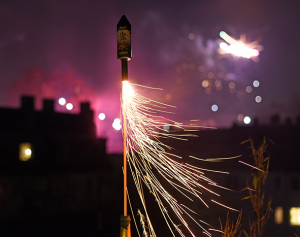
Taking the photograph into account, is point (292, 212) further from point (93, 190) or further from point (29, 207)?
point (29, 207)

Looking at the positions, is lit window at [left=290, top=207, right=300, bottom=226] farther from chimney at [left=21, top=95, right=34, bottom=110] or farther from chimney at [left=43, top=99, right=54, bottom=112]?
chimney at [left=21, top=95, right=34, bottom=110]

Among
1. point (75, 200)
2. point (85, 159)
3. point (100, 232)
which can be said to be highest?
point (85, 159)

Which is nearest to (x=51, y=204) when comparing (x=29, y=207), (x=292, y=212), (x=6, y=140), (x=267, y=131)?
(x=29, y=207)

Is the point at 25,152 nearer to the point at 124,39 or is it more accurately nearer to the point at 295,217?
the point at 124,39

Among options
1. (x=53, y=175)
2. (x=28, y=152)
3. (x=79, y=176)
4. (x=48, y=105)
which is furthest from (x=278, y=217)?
(x=48, y=105)

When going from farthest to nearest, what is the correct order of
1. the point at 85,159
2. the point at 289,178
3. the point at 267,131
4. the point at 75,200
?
the point at 267,131 < the point at 289,178 < the point at 85,159 < the point at 75,200
